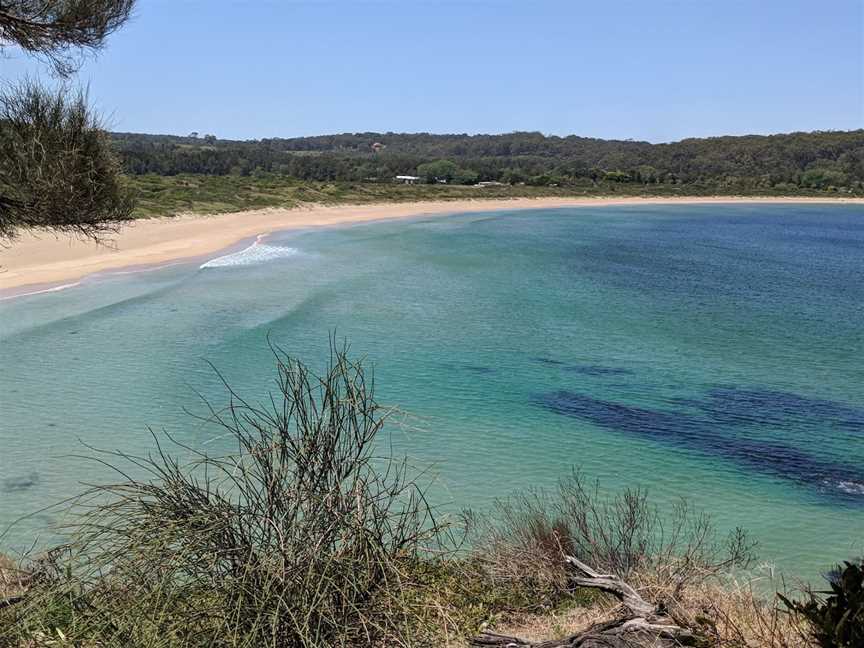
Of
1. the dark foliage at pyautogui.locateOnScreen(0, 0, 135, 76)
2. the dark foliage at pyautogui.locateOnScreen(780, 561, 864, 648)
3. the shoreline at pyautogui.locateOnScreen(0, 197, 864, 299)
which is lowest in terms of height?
the shoreline at pyautogui.locateOnScreen(0, 197, 864, 299)

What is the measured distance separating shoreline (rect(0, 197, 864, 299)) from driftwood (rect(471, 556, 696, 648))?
23.4 feet

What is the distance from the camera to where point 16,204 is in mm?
8359

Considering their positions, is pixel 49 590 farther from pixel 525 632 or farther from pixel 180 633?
pixel 525 632

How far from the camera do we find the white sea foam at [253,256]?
104 ft

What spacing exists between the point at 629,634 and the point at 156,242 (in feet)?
114

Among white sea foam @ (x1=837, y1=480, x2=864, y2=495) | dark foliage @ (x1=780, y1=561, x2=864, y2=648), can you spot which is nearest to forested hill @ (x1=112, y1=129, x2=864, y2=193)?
white sea foam @ (x1=837, y1=480, x2=864, y2=495)

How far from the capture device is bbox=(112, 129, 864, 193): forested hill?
294 ft

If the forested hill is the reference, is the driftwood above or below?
below

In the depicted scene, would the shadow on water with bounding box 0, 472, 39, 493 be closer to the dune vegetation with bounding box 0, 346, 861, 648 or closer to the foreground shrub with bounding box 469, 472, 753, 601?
the dune vegetation with bounding box 0, 346, 861, 648

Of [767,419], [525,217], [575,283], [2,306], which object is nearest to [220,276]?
[2,306]

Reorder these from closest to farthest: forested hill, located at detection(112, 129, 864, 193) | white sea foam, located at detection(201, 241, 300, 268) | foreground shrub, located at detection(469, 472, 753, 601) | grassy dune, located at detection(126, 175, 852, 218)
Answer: foreground shrub, located at detection(469, 472, 753, 601), white sea foam, located at detection(201, 241, 300, 268), grassy dune, located at detection(126, 175, 852, 218), forested hill, located at detection(112, 129, 864, 193)

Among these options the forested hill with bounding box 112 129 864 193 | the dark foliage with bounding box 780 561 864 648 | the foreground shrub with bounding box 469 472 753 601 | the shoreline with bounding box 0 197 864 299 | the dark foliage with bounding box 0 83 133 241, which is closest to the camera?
the dark foliage with bounding box 780 561 864 648

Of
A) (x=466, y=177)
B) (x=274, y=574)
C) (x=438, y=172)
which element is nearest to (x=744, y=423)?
(x=274, y=574)

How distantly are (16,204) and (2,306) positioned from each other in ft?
47.1
